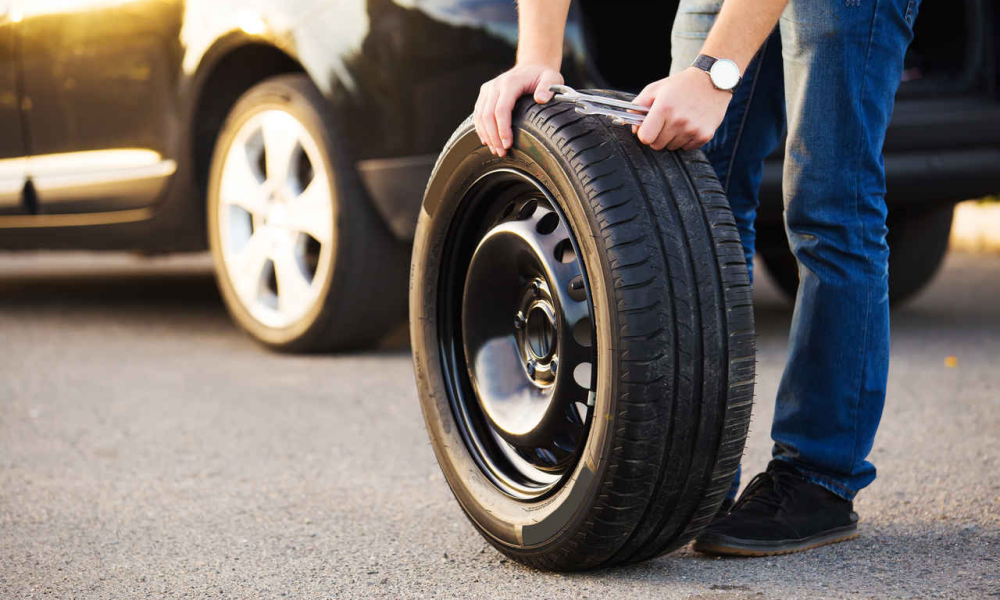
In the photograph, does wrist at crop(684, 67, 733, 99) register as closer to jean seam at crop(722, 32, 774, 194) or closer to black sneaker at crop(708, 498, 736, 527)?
jean seam at crop(722, 32, 774, 194)

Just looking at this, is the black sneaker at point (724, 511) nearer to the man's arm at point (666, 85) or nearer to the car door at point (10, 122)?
the man's arm at point (666, 85)

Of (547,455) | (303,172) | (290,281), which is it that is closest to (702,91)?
(547,455)

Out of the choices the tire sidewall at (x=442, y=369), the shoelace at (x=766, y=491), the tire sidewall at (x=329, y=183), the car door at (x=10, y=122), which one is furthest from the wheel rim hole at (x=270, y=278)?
the shoelace at (x=766, y=491)

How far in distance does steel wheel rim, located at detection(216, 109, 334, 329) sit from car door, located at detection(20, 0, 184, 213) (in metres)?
0.28

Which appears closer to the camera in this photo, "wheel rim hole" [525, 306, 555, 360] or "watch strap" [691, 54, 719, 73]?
"watch strap" [691, 54, 719, 73]

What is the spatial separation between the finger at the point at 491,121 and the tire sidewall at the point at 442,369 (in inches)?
1.2

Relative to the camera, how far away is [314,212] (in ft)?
11.9

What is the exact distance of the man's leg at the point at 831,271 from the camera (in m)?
1.92

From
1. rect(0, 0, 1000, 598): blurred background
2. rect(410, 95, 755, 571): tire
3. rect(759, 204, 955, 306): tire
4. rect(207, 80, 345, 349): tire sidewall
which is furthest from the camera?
rect(759, 204, 955, 306): tire

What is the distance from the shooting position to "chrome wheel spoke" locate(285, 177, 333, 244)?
11.8 feet

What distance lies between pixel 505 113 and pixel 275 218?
2.05m

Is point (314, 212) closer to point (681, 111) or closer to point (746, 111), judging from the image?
point (746, 111)

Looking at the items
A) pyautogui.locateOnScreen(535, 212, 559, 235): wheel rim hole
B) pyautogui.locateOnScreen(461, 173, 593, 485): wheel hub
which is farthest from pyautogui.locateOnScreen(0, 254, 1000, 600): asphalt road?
pyautogui.locateOnScreen(535, 212, 559, 235): wheel rim hole

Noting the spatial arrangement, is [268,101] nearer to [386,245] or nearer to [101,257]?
[386,245]
